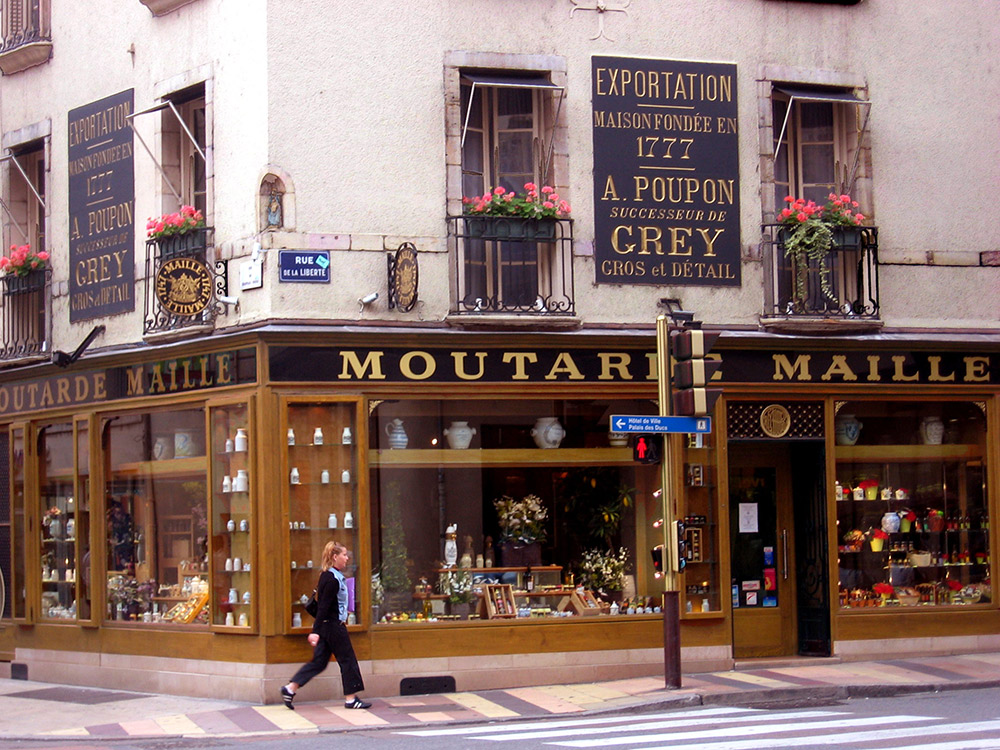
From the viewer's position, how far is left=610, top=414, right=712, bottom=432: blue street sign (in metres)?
14.1

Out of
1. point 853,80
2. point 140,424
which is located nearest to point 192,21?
point 140,424

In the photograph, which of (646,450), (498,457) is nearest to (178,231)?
(498,457)

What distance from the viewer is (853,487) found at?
55.4 ft

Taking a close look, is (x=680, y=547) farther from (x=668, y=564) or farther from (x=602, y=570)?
(x=602, y=570)

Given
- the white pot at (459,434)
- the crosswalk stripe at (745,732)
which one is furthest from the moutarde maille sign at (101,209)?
the crosswalk stripe at (745,732)

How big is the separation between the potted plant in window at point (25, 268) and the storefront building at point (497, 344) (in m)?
0.07

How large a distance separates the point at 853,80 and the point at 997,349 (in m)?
3.54

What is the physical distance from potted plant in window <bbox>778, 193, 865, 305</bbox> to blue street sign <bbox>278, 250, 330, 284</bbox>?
16.8ft

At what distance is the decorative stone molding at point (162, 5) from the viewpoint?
53.1ft

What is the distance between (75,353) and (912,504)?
389 inches

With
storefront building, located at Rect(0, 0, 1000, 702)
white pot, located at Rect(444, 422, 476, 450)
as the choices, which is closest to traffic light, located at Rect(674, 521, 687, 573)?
storefront building, located at Rect(0, 0, 1000, 702)

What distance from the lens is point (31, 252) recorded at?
18422 millimetres

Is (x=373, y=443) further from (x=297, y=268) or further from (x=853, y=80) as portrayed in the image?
(x=853, y=80)

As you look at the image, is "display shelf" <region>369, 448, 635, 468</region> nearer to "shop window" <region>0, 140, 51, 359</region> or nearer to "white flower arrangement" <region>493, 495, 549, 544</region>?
"white flower arrangement" <region>493, 495, 549, 544</region>
